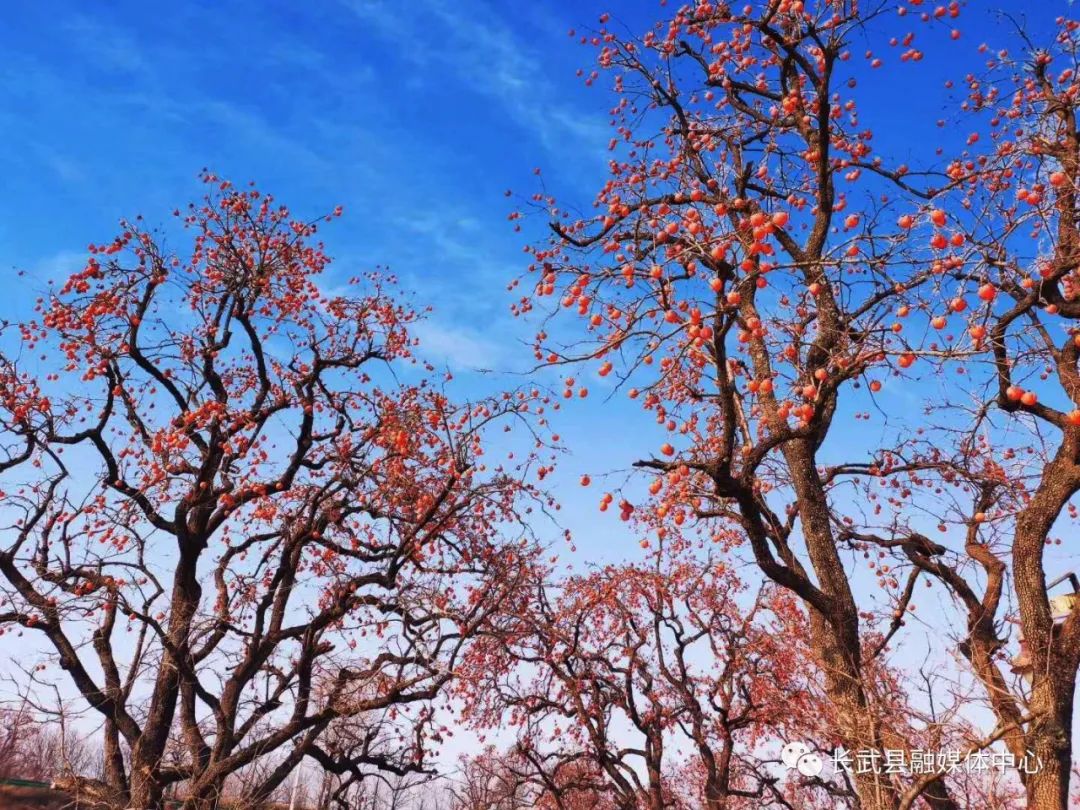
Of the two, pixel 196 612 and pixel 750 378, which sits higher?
pixel 750 378

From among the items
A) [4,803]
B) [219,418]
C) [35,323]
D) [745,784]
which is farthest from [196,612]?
[4,803]

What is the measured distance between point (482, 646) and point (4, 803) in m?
19.3

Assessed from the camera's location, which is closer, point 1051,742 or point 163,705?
point 1051,742

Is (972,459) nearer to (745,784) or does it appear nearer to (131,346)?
(131,346)

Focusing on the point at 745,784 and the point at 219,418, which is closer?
the point at 219,418

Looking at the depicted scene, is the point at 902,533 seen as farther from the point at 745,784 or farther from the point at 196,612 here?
the point at 745,784

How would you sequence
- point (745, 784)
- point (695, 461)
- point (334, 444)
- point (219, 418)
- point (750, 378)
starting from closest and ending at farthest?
point (695, 461), point (750, 378), point (219, 418), point (334, 444), point (745, 784)

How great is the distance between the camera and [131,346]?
1086 centimetres

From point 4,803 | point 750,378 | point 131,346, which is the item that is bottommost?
point 4,803

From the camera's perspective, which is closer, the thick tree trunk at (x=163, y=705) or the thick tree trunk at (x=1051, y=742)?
the thick tree trunk at (x=1051, y=742)

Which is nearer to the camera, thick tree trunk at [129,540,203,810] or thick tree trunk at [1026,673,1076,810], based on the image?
thick tree trunk at [1026,673,1076,810]

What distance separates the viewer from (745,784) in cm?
1856

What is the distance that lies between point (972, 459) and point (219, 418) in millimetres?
9700

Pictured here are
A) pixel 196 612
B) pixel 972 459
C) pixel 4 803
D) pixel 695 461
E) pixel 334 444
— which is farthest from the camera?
pixel 4 803
